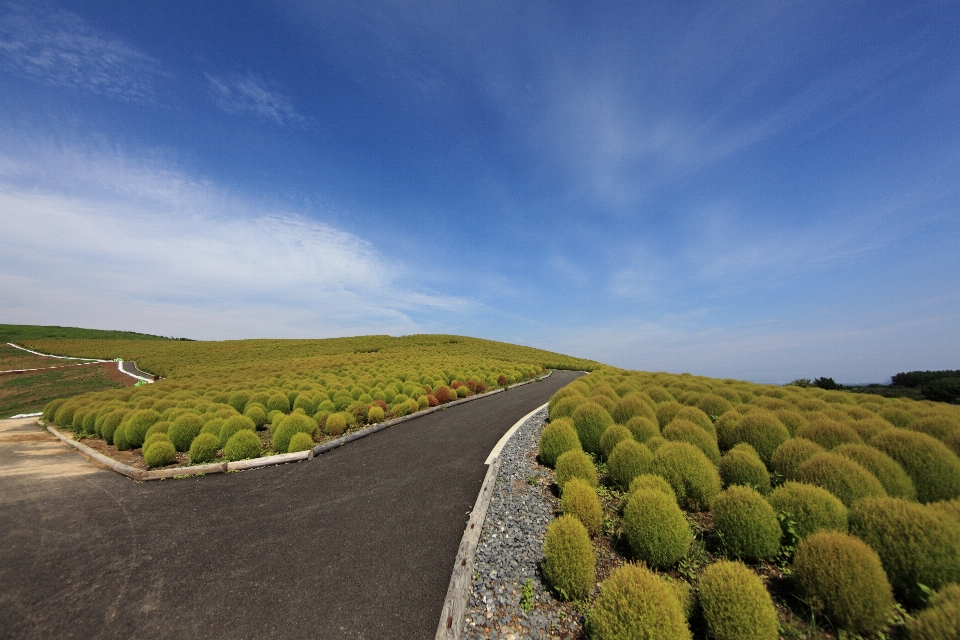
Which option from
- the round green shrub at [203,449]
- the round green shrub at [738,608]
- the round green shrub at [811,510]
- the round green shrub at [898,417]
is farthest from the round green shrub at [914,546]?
the round green shrub at [203,449]

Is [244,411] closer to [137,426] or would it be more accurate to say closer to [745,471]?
[137,426]

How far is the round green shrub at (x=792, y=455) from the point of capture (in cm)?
685

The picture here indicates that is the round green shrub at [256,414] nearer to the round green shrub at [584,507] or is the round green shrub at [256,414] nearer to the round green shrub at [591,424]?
the round green shrub at [591,424]

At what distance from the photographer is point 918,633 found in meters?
3.12

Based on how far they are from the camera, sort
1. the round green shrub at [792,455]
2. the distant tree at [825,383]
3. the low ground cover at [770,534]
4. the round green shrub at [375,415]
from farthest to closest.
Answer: the distant tree at [825,383] < the round green shrub at [375,415] < the round green shrub at [792,455] < the low ground cover at [770,534]

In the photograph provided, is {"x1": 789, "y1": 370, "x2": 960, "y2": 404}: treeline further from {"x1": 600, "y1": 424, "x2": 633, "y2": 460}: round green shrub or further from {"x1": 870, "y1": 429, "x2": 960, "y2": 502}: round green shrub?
{"x1": 600, "y1": 424, "x2": 633, "y2": 460}: round green shrub

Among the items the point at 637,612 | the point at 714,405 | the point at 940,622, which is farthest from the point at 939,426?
the point at 637,612

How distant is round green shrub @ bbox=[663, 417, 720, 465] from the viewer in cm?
826

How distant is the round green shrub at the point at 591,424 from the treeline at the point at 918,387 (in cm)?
1852

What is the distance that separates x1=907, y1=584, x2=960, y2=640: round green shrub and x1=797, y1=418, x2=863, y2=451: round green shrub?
594 centimetres

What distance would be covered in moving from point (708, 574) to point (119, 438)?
642 inches

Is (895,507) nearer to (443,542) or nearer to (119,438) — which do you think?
(443,542)

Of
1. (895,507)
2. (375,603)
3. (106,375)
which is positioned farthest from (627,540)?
(106,375)

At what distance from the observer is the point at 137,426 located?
11.1 meters
